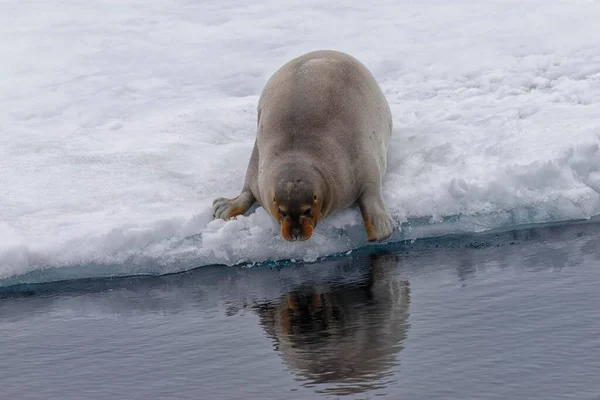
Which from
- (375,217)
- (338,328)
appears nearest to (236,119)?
(375,217)

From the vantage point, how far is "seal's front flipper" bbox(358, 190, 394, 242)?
622cm

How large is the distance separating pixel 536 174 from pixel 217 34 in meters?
5.67

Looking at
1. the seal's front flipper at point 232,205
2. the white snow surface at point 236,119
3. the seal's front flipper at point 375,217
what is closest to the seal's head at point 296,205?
the white snow surface at point 236,119

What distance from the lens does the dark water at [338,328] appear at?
14.5ft

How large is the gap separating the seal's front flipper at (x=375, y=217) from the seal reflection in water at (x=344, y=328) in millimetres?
139

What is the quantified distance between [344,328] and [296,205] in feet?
3.90

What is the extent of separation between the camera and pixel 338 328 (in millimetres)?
5098

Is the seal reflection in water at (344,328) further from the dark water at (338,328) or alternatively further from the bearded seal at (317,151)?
the bearded seal at (317,151)

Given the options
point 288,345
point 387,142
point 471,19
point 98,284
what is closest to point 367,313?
point 288,345

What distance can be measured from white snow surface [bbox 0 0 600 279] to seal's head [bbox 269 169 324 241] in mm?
189

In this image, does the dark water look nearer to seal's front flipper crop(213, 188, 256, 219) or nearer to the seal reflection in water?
the seal reflection in water

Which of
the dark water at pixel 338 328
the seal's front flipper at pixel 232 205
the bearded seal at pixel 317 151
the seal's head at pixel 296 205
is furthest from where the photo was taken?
the seal's front flipper at pixel 232 205

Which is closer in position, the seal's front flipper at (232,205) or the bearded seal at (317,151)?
the bearded seal at (317,151)

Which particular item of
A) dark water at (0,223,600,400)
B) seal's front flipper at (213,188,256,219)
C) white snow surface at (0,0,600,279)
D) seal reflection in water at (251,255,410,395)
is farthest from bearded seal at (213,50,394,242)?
seal reflection in water at (251,255,410,395)
